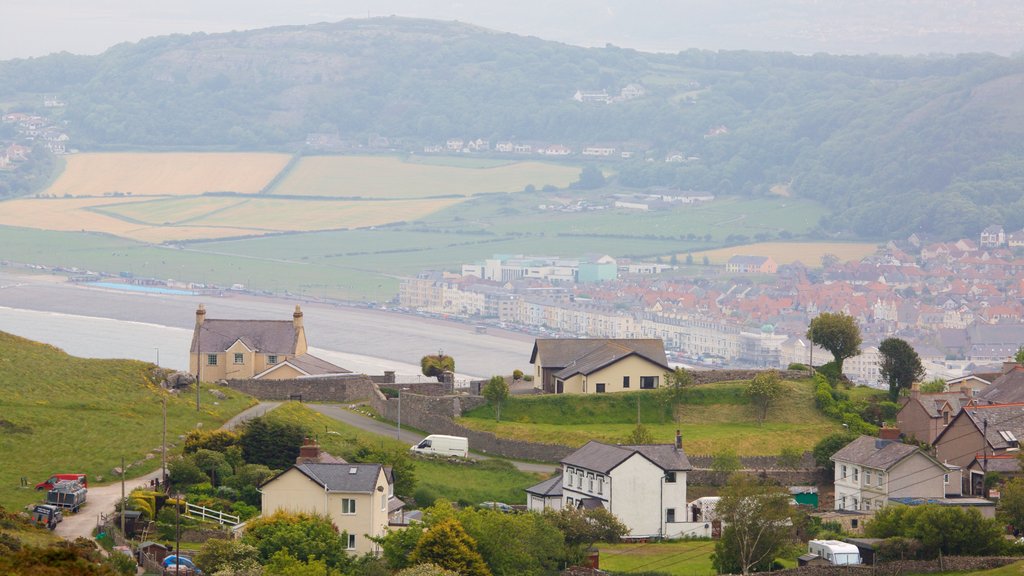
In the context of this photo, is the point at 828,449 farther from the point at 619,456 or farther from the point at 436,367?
the point at 436,367

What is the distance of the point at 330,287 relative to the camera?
193m

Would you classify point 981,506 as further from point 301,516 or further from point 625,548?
point 301,516

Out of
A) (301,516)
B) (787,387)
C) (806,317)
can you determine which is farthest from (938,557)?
(806,317)

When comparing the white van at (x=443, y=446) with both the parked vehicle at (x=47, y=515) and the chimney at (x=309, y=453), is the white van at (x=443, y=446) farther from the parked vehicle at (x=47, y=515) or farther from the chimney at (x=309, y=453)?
the parked vehicle at (x=47, y=515)

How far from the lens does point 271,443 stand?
46250 millimetres

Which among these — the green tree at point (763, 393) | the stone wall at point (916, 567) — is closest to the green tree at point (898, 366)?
the green tree at point (763, 393)

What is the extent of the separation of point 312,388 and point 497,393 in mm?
7005

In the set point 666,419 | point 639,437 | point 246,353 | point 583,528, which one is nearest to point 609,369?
point 666,419

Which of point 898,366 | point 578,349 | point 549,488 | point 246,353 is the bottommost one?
point 549,488

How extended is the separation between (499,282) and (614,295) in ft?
43.4

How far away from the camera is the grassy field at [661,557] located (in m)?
40.6

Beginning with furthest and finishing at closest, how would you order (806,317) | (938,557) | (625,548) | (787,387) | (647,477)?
(806,317) < (787,387) < (647,477) < (625,548) < (938,557)

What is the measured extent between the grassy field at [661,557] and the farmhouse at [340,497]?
5.22 metres

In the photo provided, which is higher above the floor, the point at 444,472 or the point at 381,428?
the point at 381,428
